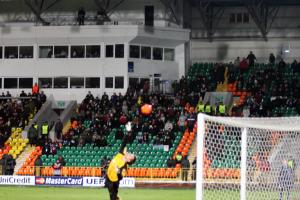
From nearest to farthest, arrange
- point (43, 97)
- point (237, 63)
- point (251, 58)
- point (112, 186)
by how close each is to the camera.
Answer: point (112, 186) → point (43, 97) → point (251, 58) → point (237, 63)

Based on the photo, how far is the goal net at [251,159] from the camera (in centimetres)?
1769

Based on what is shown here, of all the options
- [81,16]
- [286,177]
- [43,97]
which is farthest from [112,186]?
[81,16]

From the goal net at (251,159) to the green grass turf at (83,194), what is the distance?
27.3 feet

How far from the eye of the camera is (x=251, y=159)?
18172mm

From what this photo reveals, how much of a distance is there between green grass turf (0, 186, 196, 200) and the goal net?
833cm

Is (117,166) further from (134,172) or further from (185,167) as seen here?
(134,172)

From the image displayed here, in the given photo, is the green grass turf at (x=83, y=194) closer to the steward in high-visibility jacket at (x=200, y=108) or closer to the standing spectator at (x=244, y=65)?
the steward in high-visibility jacket at (x=200, y=108)

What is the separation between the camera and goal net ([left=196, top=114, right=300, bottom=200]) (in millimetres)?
17688

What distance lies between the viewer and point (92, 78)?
49938 mm

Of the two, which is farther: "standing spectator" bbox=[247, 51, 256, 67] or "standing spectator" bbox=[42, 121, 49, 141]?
"standing spectator" bbox=[247, 51, 256, 67]

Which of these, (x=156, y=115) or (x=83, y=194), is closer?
(x=83, y=194)

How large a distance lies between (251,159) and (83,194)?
41.9 ft

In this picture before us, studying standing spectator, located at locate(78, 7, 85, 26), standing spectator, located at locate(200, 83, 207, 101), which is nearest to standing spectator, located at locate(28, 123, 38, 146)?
standing spectator, located at locate(78, 7, 85, 26)

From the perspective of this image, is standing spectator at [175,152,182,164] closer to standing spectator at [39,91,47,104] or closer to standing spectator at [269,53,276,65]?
standing spectator at [39,91,47,104]
